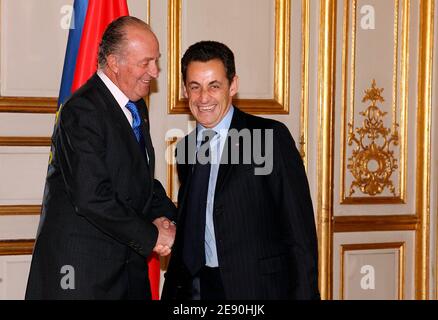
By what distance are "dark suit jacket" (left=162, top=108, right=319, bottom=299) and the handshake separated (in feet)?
1.38

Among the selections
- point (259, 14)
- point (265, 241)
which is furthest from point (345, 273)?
point (265, 241)

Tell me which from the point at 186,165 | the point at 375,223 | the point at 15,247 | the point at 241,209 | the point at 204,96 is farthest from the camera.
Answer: the point at 375,223

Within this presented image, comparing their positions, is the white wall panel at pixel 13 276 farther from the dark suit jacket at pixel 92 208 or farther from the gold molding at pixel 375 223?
the gold molding at pixel 375 223

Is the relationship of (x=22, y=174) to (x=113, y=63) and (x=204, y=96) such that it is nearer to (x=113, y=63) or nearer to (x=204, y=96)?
(x=113, y=63)

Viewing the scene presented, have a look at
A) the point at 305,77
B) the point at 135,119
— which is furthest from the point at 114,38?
the point at 305,77

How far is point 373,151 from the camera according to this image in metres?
5.10

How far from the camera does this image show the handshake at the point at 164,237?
10.1 feet

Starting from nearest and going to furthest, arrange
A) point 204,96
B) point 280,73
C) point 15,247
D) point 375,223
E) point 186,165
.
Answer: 1. point 204,96
2. point 186,165
3. point 15,247
4. point 280,73
5. point 375,223

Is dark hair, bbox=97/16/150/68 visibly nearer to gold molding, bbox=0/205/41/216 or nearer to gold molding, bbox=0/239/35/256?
gold molding, bbox=0/205/41/216

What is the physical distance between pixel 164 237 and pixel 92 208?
36 centimetres

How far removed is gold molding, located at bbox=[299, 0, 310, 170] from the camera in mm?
4852

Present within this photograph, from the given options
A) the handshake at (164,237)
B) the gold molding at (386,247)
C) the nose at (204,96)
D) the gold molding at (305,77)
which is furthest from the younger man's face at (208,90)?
the gold molding at (386,247)

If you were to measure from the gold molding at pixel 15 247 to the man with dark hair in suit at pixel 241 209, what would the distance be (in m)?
1.61
